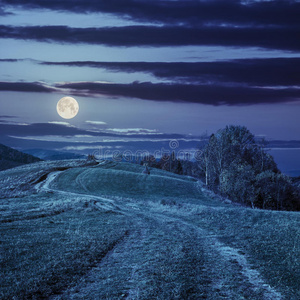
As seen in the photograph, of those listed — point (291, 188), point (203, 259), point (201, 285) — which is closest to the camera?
point (201, 285)

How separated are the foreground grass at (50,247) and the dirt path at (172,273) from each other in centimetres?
90

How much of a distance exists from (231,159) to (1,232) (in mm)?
79356

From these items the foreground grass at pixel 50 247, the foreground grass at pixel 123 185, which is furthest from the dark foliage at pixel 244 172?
the foreground grass at pixel 50 247

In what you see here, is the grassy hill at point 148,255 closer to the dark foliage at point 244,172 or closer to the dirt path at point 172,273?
the dirt path at point 172,273

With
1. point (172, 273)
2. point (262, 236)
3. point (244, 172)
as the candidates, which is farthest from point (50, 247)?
point (244, 172)

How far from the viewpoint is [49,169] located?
96.3m

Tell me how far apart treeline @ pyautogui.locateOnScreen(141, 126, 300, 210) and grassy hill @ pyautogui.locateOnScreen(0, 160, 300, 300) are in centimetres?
4524

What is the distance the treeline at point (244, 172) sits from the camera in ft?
279

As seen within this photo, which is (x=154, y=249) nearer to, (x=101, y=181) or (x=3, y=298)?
(x=3, y=298)

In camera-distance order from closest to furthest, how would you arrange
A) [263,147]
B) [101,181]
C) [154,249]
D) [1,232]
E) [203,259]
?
[203,259] → [154,249] → [1,232] → [101,181] → [263,147]

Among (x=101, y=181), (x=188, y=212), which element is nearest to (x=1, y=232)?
(x=188, y=212)

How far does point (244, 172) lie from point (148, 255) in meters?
69.9

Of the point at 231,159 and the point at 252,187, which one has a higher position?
the point at 231,159

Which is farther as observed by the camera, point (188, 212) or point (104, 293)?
point (188, 212)
